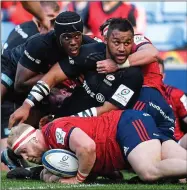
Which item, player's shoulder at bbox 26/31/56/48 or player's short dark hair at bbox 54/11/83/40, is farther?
player's shoulder at bbox 26/31/56/48

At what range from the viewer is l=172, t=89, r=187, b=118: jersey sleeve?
32.6ft

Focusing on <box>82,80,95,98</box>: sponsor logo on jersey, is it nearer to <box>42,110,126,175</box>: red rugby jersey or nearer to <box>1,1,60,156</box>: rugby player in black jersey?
<box>42,110,126,175</box>: red rugby jersey

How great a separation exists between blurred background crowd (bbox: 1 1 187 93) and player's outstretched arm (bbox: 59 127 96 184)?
492 centimetres

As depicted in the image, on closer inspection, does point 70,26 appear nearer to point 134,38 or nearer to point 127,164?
point 134,38

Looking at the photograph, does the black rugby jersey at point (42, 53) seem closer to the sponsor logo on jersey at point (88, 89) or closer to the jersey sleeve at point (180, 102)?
the sponsor logo on jersey at point (88, 89)

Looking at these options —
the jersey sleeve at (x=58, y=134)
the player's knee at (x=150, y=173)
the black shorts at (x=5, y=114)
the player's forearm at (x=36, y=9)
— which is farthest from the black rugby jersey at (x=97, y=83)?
the black shorts at (x=5, y=114)

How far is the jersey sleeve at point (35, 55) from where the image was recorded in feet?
29.6

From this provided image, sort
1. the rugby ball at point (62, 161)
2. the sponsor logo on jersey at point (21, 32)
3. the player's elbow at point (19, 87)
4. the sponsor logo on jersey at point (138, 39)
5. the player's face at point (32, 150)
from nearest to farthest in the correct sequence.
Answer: the rugby ball at point (62, 161), the player's face at point (32, 150), the sponsor logo on jersey at point (138, 39), the player's elbow at point (19, 87), the sponsor logo on jersey at point (21, 32)

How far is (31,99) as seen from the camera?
8781 millimetres

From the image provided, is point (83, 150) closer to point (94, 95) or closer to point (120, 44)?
point (94, 95)

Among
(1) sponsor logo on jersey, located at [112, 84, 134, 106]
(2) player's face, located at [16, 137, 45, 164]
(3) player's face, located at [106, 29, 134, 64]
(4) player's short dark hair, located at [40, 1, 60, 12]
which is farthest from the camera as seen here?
(4) player's short dark hair, located at [40, 1, 60, 12]

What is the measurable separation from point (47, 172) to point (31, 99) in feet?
3.07

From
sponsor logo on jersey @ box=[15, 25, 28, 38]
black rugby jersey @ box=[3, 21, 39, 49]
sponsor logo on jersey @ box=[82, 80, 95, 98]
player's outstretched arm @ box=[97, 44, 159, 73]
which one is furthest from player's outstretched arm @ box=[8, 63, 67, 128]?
sponsor logo on jersey @ box=[15, 25, 28, 38]

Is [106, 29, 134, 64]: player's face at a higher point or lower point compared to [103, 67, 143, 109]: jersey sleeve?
higher
